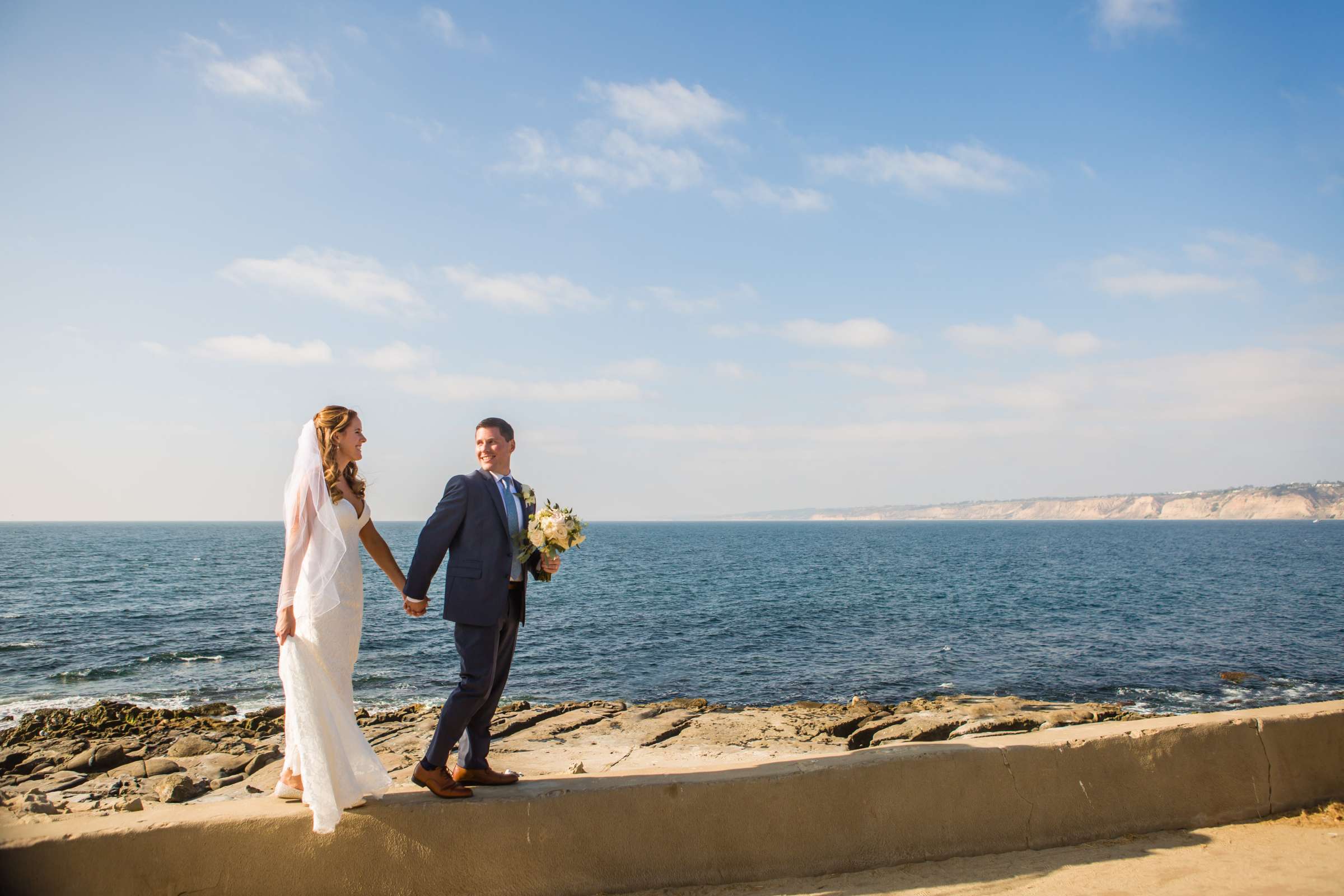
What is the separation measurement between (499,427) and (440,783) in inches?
71.0

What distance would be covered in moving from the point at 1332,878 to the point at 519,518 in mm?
4100

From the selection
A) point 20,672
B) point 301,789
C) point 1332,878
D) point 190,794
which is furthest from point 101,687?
point 1332,878

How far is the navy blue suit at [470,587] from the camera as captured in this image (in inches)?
151

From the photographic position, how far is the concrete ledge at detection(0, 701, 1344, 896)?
3.24 metres

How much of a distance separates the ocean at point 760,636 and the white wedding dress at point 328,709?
13568mm

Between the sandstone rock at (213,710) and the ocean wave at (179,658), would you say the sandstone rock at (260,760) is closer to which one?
the sandstone rock at (213,710)

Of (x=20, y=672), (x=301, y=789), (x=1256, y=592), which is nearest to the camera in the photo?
(x=301, y=789)

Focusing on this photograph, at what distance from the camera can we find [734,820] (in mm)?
3674

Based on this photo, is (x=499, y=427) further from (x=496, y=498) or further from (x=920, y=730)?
(x=920, y=730)

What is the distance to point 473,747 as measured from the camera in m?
3.91

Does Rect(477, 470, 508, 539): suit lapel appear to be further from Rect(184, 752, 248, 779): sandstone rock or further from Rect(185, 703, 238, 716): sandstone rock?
Rect(185, 703, 238, 716): sandstone rock

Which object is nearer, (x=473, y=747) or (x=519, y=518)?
(x=473, y=747)

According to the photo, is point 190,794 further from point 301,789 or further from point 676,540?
point 676,540

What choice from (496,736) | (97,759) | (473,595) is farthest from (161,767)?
(473,595)
